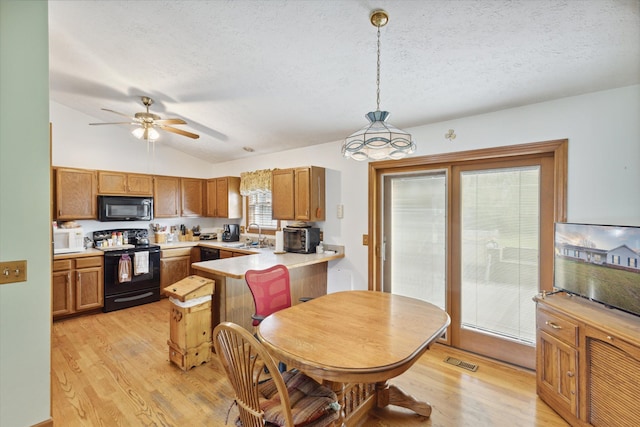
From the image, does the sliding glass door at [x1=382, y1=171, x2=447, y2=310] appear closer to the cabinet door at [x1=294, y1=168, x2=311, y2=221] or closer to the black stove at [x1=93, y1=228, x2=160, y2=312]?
the cabinet door at [x1=294, y1=168, x2=311, y2=221]

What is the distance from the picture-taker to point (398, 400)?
208 cm

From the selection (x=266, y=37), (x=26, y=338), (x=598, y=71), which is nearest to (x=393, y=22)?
(x=266, y=37)

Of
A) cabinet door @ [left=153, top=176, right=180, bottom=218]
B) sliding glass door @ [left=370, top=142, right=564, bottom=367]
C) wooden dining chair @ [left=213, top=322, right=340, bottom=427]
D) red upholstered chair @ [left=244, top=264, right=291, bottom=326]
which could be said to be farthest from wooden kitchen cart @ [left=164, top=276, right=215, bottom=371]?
cabinet door @ [left=153, top=176, right=180, bottom=218]

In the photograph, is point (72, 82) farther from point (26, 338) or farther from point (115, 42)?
point (26, 338)

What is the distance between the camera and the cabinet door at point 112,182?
4332mm

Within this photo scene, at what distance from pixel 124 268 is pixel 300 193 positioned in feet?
9.08

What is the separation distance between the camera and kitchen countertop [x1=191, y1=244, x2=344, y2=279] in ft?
8.96

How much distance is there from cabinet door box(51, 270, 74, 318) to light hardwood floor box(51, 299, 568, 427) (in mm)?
771

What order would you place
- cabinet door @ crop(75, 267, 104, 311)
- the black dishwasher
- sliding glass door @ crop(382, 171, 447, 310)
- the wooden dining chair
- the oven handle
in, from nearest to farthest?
the wooden dining chair, sliding glass door @ crop(382, 171, 447, 310), cabinet door @ crop(75, 267, 104, 311), the oven handle, the black dishwasher

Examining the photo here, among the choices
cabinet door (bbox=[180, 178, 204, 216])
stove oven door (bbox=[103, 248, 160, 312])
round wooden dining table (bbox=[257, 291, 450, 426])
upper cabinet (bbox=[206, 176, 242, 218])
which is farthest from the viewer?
cabinet door (bbox=[180, 178, 204, 216])

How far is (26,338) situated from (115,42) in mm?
2311

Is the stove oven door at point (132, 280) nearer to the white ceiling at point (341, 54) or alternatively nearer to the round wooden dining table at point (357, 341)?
the white ceiling at point (341, 54)

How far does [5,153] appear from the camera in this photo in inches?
63.8

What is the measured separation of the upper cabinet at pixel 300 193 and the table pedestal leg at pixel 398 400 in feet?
7.04
